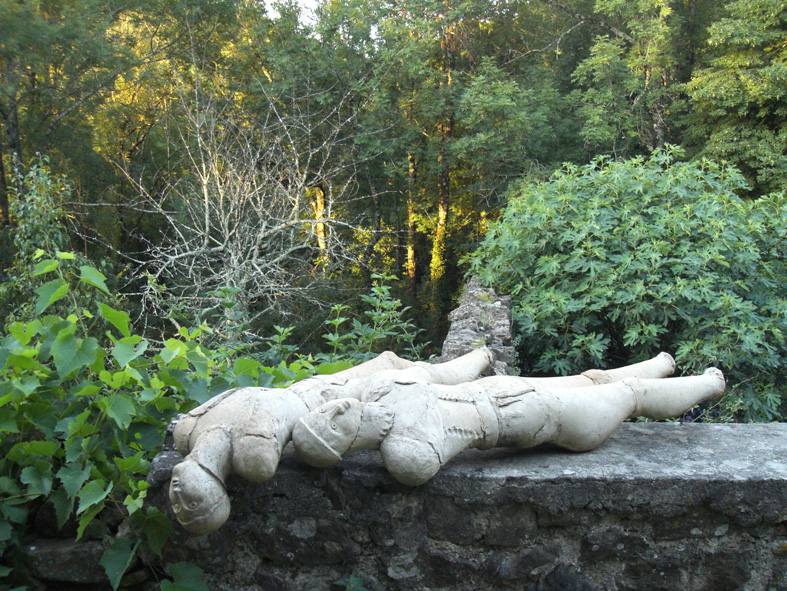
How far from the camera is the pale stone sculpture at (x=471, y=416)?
5.71 ft

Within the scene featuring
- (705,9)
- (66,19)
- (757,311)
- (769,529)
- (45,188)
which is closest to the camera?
(769,529)

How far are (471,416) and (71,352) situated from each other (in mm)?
1211

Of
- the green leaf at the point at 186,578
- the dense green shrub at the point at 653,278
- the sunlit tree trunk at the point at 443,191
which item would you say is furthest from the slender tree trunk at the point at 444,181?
the green leaf at the point at 186,578

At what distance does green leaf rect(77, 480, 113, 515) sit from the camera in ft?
5.61

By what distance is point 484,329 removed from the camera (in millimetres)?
3971

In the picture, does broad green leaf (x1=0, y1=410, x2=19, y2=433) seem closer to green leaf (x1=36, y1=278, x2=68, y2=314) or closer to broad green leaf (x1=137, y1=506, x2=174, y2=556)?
green leaf (x1=36, y1=278, x2=68, y2=314)

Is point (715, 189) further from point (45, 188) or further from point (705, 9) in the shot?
point (705, 9)

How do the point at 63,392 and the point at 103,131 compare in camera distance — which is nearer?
the point at 63,392

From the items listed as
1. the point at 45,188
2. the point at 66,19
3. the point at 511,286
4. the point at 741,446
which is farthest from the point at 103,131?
the point at 741,446

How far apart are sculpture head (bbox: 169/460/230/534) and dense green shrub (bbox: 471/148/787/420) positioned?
269 centimetres

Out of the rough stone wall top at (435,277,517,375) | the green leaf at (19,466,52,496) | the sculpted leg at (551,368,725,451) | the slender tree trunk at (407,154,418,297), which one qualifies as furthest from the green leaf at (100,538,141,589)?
the slender tree trunk at (407,154,418,297)

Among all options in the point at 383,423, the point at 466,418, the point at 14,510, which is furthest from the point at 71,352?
the point at 466,418

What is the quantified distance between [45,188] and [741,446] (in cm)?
640

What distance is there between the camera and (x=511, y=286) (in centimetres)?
474
